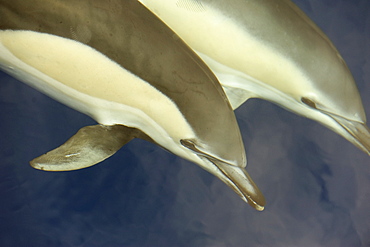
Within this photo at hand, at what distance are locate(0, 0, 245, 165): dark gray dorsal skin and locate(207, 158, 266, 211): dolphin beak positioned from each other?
97 mm

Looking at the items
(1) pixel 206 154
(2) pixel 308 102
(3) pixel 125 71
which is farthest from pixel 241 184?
(3) pixel 125 71

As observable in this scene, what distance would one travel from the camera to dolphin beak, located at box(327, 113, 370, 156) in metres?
2.33

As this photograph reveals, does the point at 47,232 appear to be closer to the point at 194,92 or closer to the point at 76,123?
the point at 76,123

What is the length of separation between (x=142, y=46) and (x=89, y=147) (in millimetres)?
668

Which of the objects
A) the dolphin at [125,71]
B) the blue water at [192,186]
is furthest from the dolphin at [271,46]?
the blue water at [192,186]

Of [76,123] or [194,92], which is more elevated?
[194,92]

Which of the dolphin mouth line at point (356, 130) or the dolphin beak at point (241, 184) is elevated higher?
the dolphin mouth line at point (356, 130)

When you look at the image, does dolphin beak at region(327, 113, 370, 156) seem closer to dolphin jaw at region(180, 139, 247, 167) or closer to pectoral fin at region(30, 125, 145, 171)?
dolphin jaw at region(180, 139, 247, 167)

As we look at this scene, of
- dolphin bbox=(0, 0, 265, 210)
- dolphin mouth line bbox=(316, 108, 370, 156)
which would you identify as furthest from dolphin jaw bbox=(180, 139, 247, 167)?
dolphin mouth line bbox=(316, 108, 370, 156)

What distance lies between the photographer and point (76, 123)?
271 centimetres

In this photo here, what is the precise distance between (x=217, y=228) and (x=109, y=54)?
6.01 ft

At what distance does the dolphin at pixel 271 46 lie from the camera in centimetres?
209

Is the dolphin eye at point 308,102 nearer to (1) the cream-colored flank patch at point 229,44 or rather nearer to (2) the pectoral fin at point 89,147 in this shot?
(1) the cream-colored flank patch at point 229,44

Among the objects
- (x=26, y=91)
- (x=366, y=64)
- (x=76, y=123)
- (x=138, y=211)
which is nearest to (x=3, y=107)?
(x=26, y=91)
